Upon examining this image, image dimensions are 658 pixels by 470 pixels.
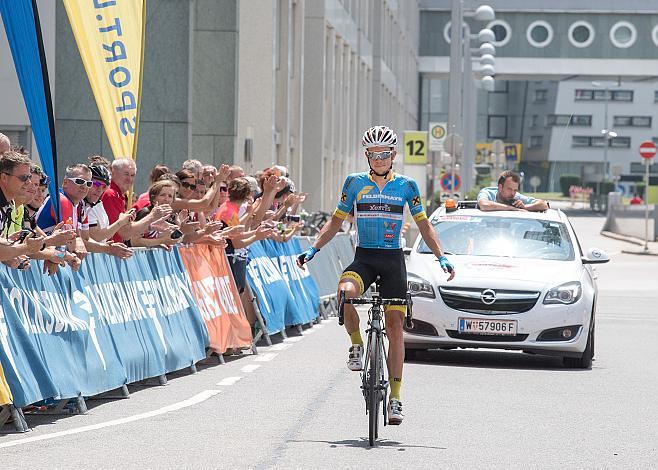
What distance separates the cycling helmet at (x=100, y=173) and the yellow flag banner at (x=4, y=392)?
10.2ft

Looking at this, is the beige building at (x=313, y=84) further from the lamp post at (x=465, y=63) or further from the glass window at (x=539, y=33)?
the glass window at (x=539, y=33)

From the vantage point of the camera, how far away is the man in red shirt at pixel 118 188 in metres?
13.7

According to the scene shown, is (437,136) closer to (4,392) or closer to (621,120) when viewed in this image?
(4,392)

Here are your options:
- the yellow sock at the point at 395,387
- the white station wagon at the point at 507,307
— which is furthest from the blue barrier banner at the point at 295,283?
the yellow sock at the point at 395,387

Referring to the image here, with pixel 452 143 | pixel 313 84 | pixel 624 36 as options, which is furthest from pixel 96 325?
pixel 624 36

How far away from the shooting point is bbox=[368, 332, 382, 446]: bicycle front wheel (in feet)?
31.8

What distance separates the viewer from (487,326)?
1473 centimetres

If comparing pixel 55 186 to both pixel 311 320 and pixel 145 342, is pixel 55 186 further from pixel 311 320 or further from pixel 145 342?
pixel 311 320

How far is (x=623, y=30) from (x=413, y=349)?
69754 mm

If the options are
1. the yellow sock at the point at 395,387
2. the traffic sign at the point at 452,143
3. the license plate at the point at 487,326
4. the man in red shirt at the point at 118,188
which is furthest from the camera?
the traffic sign at the point at 452,143

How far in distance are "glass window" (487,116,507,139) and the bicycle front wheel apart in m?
143

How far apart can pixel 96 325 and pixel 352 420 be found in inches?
80.1

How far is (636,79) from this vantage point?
86375mm

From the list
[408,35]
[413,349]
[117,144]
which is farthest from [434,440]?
[408,35]
